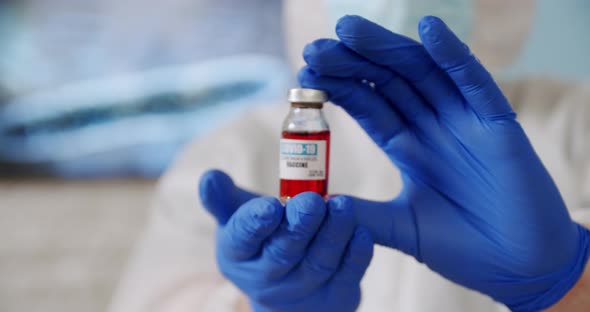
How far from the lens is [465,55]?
548mm

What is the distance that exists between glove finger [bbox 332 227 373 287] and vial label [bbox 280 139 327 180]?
0.25 feet

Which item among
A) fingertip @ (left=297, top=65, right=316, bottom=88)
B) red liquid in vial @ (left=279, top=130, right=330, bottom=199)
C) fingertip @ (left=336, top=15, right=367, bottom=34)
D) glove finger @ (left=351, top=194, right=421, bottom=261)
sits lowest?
glove finger @ (left=351, top=194, right=421, bottom=261)

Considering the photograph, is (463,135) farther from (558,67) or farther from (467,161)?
(558,67)

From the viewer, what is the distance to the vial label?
0.58 m

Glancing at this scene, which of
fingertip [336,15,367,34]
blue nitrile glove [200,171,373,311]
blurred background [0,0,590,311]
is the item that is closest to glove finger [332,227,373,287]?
blue nitrile glove [200,171,373,311]

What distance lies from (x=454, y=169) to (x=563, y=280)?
0.57 feet

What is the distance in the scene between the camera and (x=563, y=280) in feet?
2.03

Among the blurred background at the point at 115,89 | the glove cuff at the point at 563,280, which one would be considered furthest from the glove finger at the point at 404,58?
the blurred background at the point at 115,89

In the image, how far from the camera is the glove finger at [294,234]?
1.82 feet

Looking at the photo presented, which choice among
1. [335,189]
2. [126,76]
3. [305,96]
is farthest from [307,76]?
[126,76]

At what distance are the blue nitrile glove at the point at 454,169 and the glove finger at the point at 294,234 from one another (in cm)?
9

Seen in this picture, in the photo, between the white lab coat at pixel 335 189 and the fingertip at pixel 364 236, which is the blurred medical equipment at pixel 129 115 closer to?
the white lab coat at pixel 335 189

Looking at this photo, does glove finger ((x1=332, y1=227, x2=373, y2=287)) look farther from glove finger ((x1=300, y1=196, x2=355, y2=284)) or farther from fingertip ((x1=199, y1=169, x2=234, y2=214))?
fingertip ((x1=199, y1=169, x2=234, y2=214))

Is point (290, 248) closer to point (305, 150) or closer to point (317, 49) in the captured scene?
point (305, 150)
